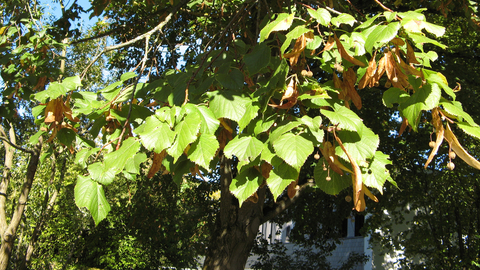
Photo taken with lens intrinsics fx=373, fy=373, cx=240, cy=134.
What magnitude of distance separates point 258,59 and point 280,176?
2.43 ft

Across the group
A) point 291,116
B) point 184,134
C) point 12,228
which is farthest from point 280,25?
point 12,228

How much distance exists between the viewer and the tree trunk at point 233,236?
543 cm

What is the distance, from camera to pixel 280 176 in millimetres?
1658

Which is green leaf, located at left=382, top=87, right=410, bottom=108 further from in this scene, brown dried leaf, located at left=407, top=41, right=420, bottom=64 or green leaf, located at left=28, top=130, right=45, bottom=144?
green leaf, located at left=28, top=130, right=45, bottom=144

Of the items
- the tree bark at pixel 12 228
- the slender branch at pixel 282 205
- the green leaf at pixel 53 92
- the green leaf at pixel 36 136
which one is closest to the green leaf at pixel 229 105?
the green leaf at pixel 53 92

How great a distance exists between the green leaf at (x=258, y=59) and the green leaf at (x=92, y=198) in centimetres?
100

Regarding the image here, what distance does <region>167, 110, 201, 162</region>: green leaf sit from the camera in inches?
62.1

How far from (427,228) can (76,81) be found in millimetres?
7350

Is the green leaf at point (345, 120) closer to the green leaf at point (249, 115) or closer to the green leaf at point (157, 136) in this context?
the green leaf at point (249, 115)

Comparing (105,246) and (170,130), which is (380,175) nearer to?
(170,130)

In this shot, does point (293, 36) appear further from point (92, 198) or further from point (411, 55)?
point (92, 198)

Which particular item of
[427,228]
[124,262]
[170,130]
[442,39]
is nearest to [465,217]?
[427,228]

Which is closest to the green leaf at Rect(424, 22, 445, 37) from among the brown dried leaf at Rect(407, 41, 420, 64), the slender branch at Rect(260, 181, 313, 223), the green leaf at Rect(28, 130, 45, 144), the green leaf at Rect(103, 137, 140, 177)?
the brown dried leaf at Rect(407, 41, 420, 64)

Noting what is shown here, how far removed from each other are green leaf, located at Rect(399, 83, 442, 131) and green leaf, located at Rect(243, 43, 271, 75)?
77 cm
